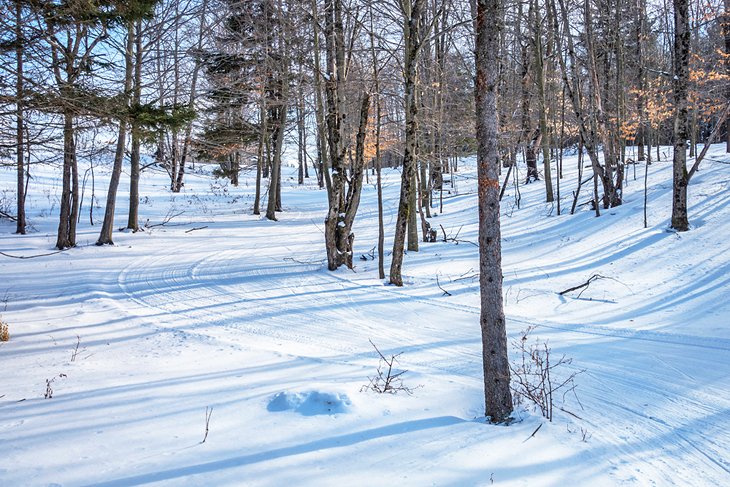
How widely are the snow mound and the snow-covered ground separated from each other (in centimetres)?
2

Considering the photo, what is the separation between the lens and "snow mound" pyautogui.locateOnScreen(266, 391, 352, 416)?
4.40 m

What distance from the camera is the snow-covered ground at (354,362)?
3.56 metres

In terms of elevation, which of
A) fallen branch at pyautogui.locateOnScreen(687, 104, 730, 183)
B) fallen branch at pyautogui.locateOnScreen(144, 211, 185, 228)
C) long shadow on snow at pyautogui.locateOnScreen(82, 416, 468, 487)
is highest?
fallen branch at pyautogui.locateOnScreen(687, 104, 730, 183)

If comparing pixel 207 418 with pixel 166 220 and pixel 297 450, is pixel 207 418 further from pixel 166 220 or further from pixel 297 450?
pixel 166 220

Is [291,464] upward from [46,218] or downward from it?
downward

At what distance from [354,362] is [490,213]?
2.88m

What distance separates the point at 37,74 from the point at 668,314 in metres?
10.2

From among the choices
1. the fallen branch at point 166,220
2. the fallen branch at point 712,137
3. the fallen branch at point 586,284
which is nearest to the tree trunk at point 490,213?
the fallen branch at point 586,284

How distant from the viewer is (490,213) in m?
4.15

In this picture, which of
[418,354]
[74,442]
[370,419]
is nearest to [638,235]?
[418,354]

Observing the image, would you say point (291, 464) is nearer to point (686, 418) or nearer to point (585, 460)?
point (585, 460)

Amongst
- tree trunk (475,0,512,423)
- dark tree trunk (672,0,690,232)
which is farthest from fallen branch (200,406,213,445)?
dark tree trunk (672,0,690,232)

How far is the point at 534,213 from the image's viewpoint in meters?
17.9

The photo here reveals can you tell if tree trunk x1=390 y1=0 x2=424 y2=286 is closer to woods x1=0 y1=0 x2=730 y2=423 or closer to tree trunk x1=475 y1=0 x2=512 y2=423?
woods x1=0 y1=0 x2=730 y2=423
